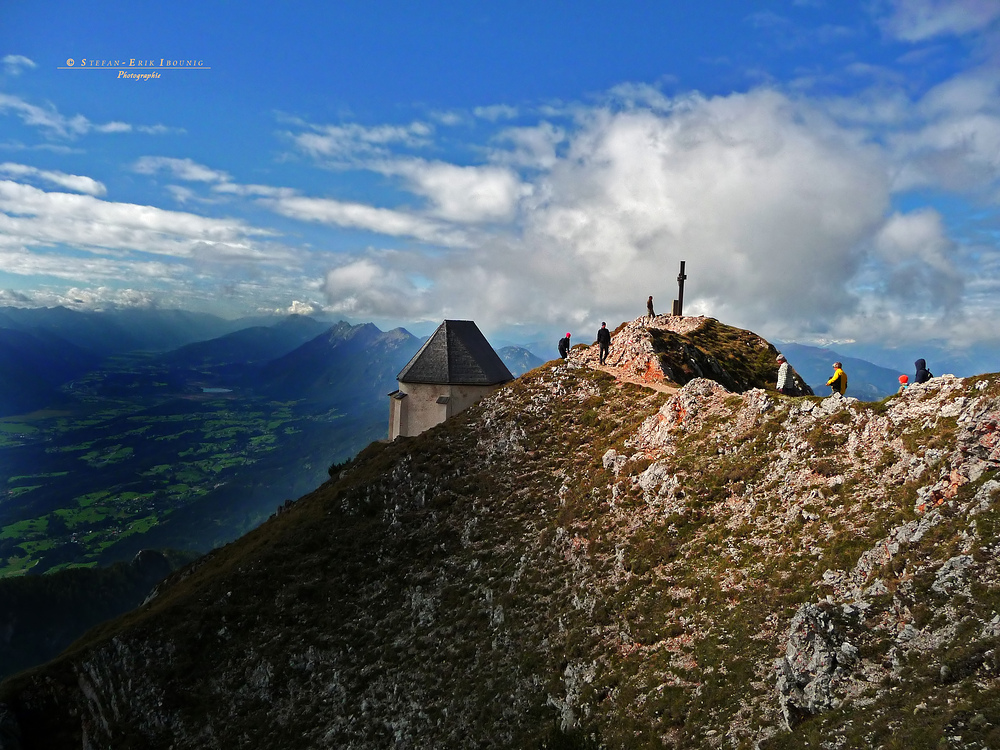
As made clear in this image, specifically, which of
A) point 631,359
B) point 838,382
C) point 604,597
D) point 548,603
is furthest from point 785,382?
point 548,603

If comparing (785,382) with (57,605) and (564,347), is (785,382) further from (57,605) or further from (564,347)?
(57,605)

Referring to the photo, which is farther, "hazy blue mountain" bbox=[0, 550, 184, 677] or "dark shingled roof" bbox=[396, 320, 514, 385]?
"hazy blue mountain" bbox=[0, 550, 184, 677]

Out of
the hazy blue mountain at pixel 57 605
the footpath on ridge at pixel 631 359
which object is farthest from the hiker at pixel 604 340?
the hazy blue mountain at pixel 57 605

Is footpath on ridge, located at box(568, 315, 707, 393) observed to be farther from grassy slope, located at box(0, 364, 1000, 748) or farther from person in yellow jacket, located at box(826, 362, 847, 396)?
person in yellow jacket, located at box(826, 362, 847, 396)

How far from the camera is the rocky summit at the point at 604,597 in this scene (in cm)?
1419

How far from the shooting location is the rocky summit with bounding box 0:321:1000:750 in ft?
46.5

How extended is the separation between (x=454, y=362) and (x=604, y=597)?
3257cm

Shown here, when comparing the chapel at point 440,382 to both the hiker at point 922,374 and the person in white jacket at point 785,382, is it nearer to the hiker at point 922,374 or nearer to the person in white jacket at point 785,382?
the person in white jacket at point 785,382

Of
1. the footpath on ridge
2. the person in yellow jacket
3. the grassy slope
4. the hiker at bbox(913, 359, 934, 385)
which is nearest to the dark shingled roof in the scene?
the footpath on ridge

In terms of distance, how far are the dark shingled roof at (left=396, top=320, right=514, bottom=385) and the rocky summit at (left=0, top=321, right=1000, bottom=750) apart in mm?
11503

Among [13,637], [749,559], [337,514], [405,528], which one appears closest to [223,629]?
[337,514]

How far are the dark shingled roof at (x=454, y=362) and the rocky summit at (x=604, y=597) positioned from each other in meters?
11.5

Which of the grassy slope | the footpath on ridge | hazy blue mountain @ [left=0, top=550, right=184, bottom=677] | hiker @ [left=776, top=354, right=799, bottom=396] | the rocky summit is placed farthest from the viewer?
hazy blue mountain @ [left=0, top=550, right=184, bottom=677]

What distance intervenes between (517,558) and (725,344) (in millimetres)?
36093
